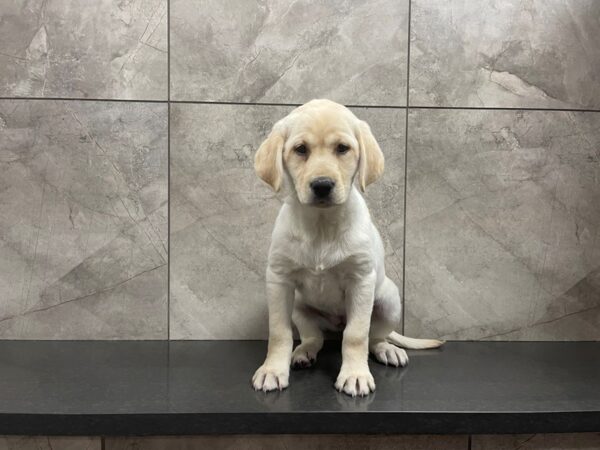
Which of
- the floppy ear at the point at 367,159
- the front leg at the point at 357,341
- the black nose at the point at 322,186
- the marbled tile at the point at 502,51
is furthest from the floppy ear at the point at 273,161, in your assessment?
the marbled tile at the point at 502,51

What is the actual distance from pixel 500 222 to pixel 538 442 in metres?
0.92

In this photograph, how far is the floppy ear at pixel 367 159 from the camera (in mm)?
1510

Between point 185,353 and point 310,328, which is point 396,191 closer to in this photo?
point 310,328

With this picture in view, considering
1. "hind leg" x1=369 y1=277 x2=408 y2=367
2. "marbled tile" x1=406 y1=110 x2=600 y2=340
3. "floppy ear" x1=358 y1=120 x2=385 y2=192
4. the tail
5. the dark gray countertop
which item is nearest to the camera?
the dark gray countertop

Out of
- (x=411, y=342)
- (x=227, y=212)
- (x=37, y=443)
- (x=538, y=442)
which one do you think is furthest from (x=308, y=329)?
(x=37, y=443)

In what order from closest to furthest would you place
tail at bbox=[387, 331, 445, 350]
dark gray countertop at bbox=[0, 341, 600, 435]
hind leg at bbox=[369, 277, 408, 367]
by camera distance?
dark gray countertop at bbox=[0, 341, 600, 435] < hind leg at bbox=[369, 277, 408, 367] < tail at bbox=[387, 331, 445, 350]

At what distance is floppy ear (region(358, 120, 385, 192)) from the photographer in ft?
4.95

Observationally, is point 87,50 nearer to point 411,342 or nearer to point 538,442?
point 411,342

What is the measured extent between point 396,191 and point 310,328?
68cm

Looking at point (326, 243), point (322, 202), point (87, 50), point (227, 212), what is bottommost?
point (227, 212)

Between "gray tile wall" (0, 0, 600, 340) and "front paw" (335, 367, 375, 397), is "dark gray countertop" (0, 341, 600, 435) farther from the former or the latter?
"gray tile wall" (0, 0, 600, 340)

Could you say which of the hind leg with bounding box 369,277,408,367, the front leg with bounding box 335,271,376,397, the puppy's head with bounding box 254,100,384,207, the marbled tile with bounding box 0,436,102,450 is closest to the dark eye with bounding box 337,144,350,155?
the puppy's head with bounding box 254,100,384,207

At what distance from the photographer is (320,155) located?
1462mm

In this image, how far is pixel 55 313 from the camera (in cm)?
211
